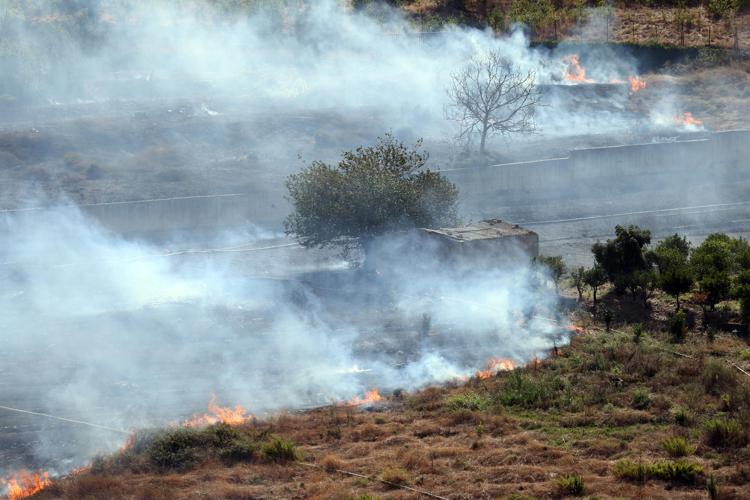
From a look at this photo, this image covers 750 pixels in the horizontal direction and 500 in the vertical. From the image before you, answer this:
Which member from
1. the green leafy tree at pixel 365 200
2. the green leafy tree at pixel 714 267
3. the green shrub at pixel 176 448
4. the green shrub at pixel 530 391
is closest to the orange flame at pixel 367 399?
the green shrub at pixel 530 391

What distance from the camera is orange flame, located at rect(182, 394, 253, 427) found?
20878mm

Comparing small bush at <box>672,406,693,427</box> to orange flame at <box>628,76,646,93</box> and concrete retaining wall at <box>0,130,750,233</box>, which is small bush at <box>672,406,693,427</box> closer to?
concrete retaining wall at <box>0,130,750,233</box>

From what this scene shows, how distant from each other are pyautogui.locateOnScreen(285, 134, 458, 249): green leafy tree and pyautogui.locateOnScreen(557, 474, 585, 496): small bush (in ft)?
57.1

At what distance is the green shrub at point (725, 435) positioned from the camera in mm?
17719

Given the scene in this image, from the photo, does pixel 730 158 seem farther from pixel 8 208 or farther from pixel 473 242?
pixel 8 208

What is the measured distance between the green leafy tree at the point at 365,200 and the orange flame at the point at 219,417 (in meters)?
12.0

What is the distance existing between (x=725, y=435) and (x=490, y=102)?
31.4m

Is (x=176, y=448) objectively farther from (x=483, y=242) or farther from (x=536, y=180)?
(x=536, y=180)

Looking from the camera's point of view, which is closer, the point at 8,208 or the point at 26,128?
the point at 8,208

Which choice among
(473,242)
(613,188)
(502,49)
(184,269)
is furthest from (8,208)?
(502,49)

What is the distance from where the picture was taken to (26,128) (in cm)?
4750

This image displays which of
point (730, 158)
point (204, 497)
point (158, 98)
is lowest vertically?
point (204, 497)

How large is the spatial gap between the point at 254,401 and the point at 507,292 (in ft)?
34.1

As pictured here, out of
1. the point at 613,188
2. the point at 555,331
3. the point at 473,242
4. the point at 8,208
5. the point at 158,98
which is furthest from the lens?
the point at 158,98
